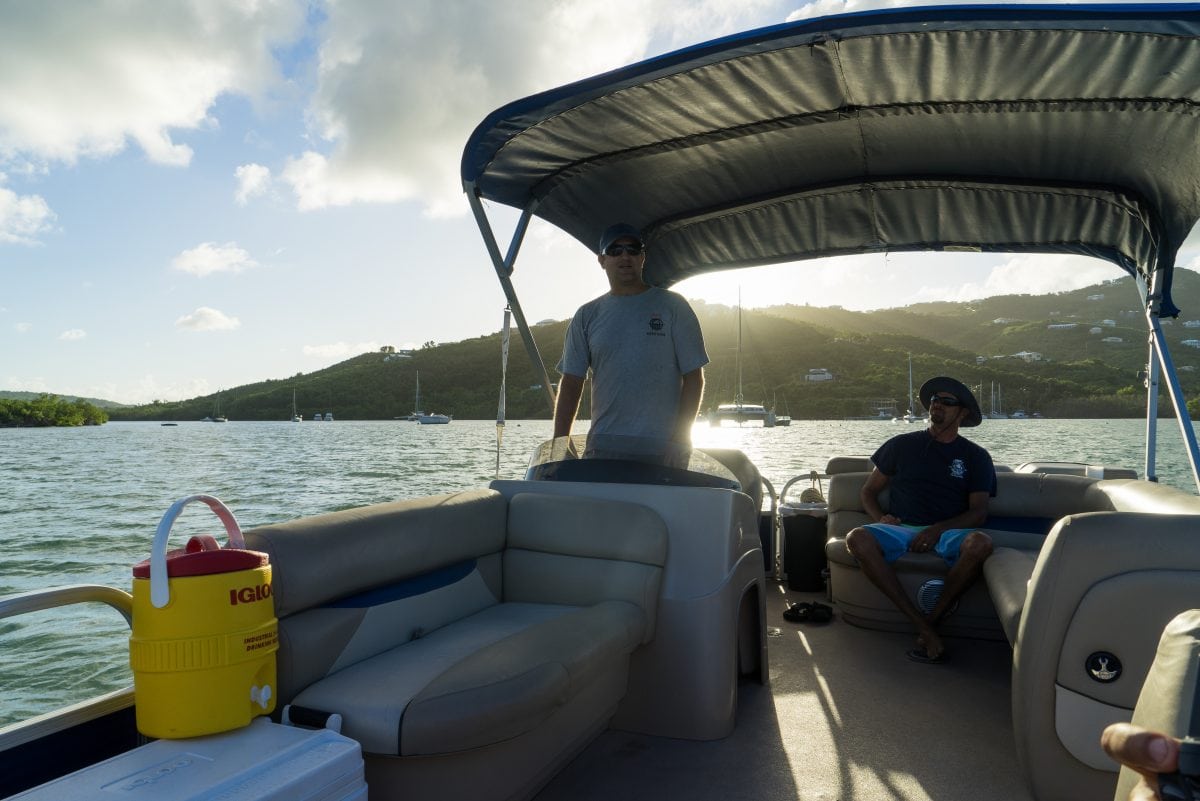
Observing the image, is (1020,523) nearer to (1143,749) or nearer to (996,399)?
(1143,749)

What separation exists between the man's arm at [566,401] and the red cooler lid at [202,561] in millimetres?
1771

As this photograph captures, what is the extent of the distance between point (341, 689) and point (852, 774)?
1500mm

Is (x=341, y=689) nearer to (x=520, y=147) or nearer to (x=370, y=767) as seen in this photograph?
(x=370, y=767)

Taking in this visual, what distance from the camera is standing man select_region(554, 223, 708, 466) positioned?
9.86 ft

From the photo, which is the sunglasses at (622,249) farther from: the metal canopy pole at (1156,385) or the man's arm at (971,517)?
the metal canopy pole at (1156,385)

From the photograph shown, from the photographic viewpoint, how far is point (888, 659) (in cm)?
346

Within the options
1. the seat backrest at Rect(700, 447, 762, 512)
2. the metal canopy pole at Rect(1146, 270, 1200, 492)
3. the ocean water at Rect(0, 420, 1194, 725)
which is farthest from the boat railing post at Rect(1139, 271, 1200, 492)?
the ocean water at Rect(0, 420, 1194, 725)

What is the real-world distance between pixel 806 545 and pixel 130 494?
A: 2258 centimetres

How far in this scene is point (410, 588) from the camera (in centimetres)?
225

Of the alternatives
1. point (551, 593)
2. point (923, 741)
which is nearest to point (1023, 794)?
point (923, 741)

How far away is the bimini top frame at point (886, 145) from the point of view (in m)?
2.59

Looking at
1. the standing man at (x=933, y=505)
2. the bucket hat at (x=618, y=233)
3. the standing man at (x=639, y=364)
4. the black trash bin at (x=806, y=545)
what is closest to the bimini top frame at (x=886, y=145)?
the bucket hat at (x=618, y=233)

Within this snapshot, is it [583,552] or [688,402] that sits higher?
[688,402]

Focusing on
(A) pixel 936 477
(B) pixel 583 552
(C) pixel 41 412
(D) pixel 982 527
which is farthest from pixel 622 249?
(C) pixel 41 412
